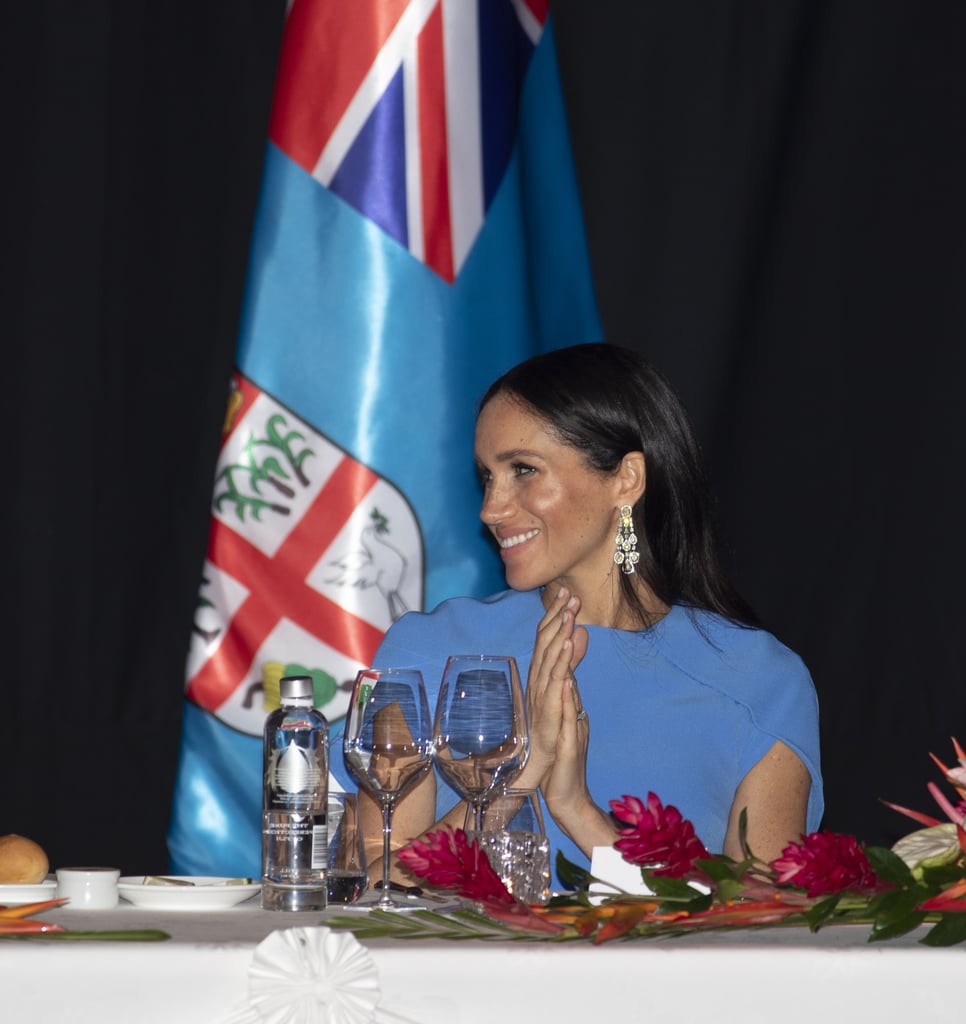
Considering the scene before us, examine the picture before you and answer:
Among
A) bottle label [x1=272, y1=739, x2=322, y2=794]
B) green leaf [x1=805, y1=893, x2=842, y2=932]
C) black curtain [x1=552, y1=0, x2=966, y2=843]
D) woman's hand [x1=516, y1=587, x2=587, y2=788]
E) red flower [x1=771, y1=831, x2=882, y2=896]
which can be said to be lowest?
green leaf [x1=805, y1=893, x2=842, y2=932]

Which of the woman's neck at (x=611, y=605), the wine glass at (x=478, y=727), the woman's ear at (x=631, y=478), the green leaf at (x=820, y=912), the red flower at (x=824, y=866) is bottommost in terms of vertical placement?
the green leaf at (x=820, y=912)

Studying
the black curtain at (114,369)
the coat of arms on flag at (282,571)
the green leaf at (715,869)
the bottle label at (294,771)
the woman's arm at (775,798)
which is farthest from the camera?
the black curtain at (114,369)

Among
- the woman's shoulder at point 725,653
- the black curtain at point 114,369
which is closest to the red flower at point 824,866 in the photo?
the woman's shoulder at point 725,653

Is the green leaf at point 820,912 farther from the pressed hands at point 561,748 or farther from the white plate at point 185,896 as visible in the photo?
the pressed hands at point 561,748

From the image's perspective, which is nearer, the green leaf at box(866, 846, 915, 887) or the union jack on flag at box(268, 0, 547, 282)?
the green leaf at box(866, 846, 915, 887)

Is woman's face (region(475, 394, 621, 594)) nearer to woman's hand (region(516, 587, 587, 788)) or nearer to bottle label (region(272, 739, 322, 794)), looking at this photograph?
woman's hand (region(516, 587, 587, 788))

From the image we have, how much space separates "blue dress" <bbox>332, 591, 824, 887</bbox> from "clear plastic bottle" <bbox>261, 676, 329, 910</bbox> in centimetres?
75

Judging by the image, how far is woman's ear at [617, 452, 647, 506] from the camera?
219 centimetres

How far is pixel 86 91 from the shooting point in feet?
9.39

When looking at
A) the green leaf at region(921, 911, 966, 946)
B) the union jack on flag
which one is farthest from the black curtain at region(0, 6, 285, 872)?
the green leaf at region(921, 911, 966, 946)

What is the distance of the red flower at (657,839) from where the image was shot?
1.05 meters

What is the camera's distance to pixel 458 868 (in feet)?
3.57

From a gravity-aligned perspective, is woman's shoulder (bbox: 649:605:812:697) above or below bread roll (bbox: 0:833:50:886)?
above

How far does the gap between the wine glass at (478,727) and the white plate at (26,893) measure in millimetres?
348
